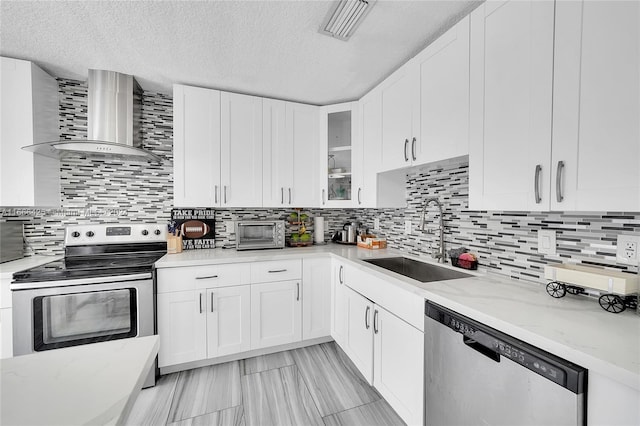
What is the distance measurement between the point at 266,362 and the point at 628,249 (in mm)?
2310

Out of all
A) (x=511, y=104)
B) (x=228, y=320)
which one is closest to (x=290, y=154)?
(x=228, y=320)

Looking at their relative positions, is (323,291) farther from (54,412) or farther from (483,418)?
(54,412)

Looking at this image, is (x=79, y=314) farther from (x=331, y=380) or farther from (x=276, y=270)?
(x=331, y=380)

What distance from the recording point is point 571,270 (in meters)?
1.08

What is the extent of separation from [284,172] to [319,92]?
2.62 feet

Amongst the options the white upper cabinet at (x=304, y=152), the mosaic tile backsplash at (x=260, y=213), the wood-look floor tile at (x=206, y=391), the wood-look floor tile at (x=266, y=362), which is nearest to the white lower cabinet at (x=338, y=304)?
the wood-look floor tile at (x=266, y=362)

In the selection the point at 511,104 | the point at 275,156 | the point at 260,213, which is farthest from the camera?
the point at 260,213

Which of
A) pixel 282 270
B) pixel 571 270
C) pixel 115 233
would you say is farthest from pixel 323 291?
pixel 115 233

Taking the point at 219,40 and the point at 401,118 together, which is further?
the point at 401,118

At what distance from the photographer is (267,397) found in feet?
5.92

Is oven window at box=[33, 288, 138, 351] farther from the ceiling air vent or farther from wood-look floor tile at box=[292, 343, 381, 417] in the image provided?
the ceiling air vent

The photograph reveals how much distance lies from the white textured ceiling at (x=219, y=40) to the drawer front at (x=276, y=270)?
1.53 m

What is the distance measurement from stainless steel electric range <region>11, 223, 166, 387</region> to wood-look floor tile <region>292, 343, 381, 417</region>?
1.14 m

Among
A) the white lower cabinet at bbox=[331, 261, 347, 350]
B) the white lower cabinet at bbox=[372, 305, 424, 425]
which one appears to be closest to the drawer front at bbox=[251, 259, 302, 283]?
the white lower cabinet at bbox=[331, 261, 347, 350]
